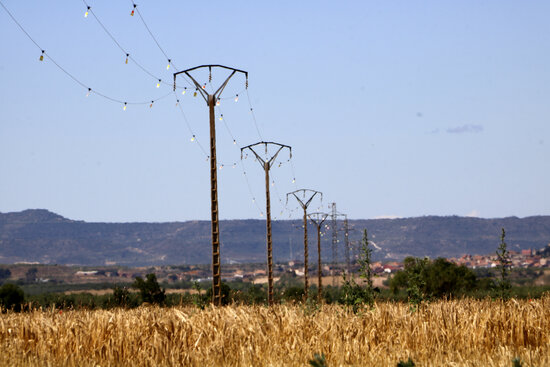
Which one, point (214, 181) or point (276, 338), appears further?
point (214, 181)

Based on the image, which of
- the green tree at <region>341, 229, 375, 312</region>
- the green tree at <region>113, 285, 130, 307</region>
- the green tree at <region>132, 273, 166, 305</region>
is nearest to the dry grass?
the green tree at <region>113, 285, 130, 307</region>

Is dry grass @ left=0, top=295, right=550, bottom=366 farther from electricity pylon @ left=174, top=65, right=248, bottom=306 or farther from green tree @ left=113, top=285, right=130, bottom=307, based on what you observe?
electricity pylon @ left=174, top=65, right=248, bottom=306

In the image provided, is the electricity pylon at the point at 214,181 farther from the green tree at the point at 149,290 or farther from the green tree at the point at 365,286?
the green tree at the point at 149,290

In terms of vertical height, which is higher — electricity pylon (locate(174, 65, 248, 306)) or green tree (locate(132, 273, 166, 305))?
electricity pylon (locate(174, 65, 248, 306))

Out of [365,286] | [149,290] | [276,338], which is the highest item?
[365,286]

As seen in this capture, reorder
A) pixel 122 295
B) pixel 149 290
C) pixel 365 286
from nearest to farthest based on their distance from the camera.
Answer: pixel 122 295
pixel 365 286
pixel 149 290

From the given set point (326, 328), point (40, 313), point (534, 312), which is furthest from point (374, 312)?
point (40, 313)

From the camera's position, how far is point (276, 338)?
1880 centimetres

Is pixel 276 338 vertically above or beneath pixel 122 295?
Answer: beneath

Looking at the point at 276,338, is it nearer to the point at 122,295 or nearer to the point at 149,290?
the point at 122,295

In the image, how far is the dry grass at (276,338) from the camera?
16.9 m

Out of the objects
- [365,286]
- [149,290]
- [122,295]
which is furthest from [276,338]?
[149,290]

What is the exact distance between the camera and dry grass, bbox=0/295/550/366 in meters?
16.9

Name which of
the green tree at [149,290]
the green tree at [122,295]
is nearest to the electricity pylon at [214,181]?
the green tree at [122,295]
